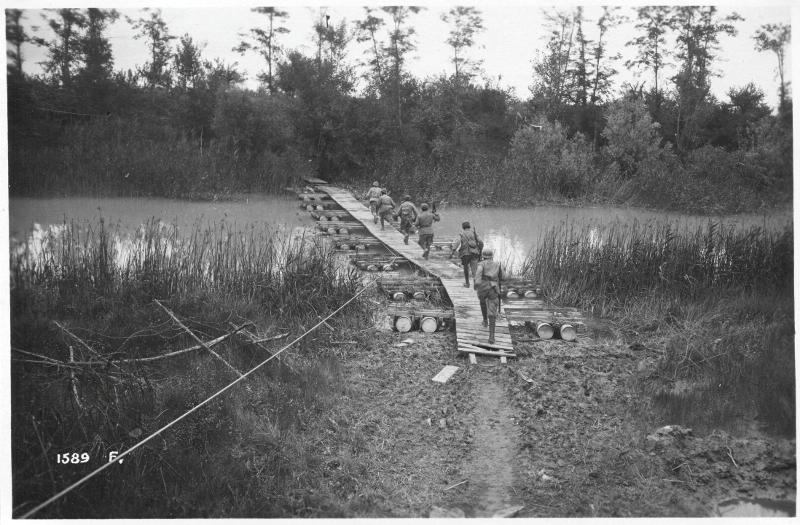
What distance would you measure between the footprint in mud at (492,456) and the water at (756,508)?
64.5 inches

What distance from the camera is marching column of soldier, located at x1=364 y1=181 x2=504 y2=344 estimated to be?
24.8 ft

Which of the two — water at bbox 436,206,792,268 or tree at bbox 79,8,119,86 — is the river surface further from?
tree at bbox 79,8,119,86

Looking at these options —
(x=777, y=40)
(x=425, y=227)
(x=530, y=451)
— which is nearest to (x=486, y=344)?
(x=530, y=451)

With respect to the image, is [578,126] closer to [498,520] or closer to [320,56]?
[320,56]

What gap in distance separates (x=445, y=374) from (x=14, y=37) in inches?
209

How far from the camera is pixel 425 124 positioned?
22406 mm

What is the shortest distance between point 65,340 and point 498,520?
441 centimetres

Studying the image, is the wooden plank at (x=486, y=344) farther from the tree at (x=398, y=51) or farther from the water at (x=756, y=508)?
the tree at (x=398, y=51)

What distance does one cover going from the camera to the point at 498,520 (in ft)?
15.1

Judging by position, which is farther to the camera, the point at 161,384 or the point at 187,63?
the point at 187,63

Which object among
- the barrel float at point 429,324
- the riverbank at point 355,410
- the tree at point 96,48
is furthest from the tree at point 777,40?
the tree at point 96,48

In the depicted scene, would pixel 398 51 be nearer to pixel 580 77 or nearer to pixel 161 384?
pixel 580 77

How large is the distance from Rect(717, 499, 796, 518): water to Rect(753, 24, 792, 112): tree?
3.79 m

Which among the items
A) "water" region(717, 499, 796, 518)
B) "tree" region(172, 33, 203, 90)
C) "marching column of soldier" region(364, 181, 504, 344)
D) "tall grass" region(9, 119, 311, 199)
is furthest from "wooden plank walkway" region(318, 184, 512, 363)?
"tree" region(172, 33, 203, 90)
